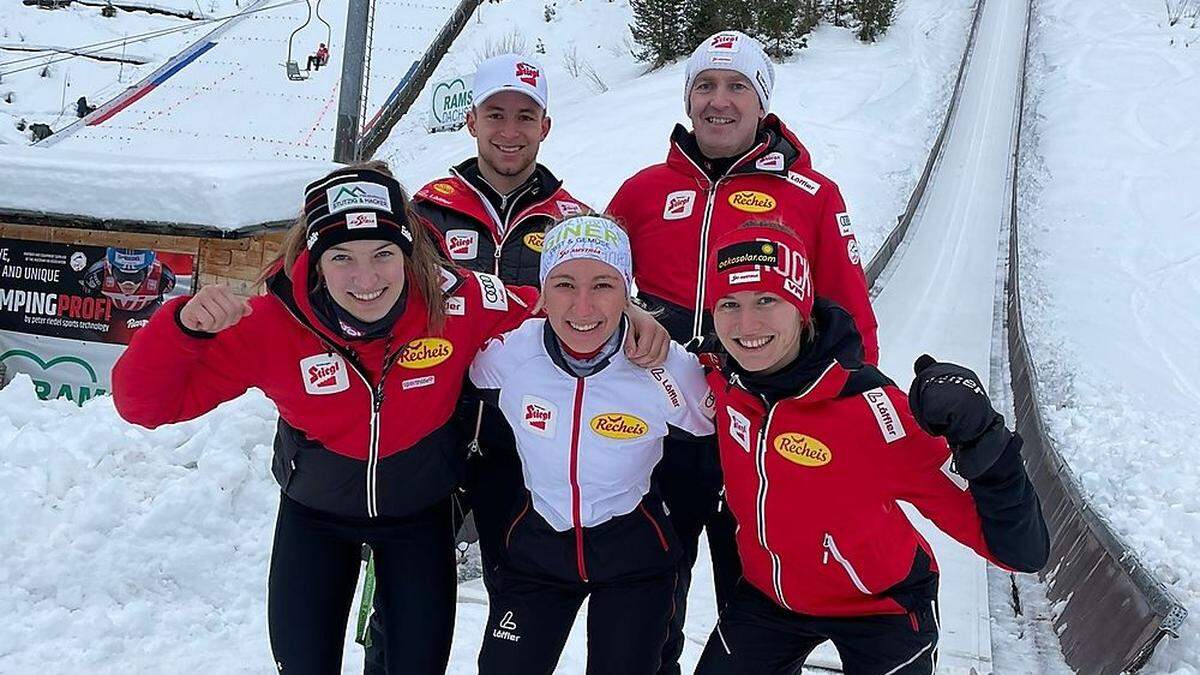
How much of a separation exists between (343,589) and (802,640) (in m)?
1.61

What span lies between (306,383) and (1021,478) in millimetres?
2185

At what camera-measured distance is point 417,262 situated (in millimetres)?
2996

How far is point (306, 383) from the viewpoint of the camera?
117 inches

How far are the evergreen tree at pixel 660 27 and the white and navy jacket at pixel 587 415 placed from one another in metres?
22.0

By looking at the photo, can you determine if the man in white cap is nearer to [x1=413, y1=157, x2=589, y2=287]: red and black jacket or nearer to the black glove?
[x1=413, y1=157, x2=589, y2=287]: red and black jacket

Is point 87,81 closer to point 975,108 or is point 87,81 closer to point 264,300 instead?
point 975,108

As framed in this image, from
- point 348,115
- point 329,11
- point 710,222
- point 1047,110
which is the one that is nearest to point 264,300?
point 710,222

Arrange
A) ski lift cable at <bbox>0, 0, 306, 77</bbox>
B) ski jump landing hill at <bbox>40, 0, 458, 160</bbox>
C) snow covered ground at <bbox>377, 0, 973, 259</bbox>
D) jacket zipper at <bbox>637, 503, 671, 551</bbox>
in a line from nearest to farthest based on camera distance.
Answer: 1. jacket zipper at <bbox>637, 503, 671, 551</bbox>
2. snow covered ground at <bbox>377, 0, 973, 259</bbox>
3. ski jump landing hill at <bbox>40, 0, 458, 160</bbox>
4. ski lift cable at <bbox>0, 0, 306, 77</bbox>

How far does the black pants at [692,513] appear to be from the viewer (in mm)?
3449

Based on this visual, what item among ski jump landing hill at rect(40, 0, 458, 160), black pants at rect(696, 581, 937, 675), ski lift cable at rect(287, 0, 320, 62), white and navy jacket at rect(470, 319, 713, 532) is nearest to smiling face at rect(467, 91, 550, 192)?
white and navy jacket at rect(470, 319, 713, 532)

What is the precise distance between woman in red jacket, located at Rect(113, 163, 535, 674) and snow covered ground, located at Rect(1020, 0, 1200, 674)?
332cm

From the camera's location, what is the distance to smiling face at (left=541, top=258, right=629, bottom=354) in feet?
9.75

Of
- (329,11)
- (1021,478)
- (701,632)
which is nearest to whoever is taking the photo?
(1021,478)

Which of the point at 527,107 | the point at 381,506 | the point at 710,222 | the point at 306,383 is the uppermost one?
the point at 527,107
